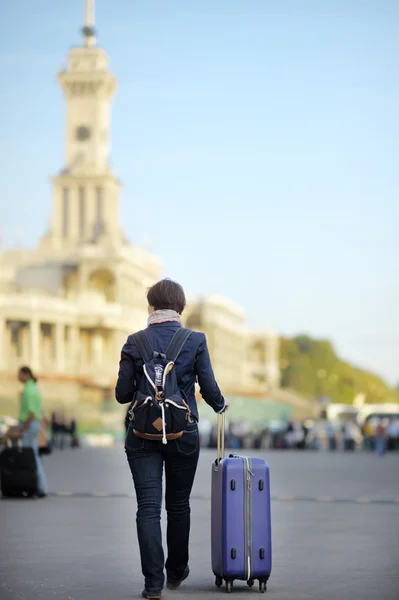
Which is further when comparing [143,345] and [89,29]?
[89,29]

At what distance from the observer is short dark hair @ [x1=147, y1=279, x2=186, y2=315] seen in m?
7.87

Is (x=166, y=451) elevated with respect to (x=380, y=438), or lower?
lower

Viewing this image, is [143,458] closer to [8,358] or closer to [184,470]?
[184,470]

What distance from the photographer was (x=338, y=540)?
11.0 m

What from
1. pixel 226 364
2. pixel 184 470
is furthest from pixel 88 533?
pixel 226 364

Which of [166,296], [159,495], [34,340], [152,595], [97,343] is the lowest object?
[152,595]

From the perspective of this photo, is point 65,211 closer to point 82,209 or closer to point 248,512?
point 82,209

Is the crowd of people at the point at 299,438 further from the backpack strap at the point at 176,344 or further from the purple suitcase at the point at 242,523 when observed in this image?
the backpack strap at the point at 176,344

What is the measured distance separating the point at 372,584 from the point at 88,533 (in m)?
4.14

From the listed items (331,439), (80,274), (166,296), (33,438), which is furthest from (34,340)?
(166,296)

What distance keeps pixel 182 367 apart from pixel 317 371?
168978 millimetres

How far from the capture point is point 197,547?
1041cm

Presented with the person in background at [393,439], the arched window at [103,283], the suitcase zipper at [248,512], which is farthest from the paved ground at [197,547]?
the arched window at [103,283]

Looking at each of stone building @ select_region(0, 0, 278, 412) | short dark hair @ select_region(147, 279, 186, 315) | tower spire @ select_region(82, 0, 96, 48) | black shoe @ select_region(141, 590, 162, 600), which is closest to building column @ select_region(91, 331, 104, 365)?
stone building @ select_region(0, 0, 278, 412)
